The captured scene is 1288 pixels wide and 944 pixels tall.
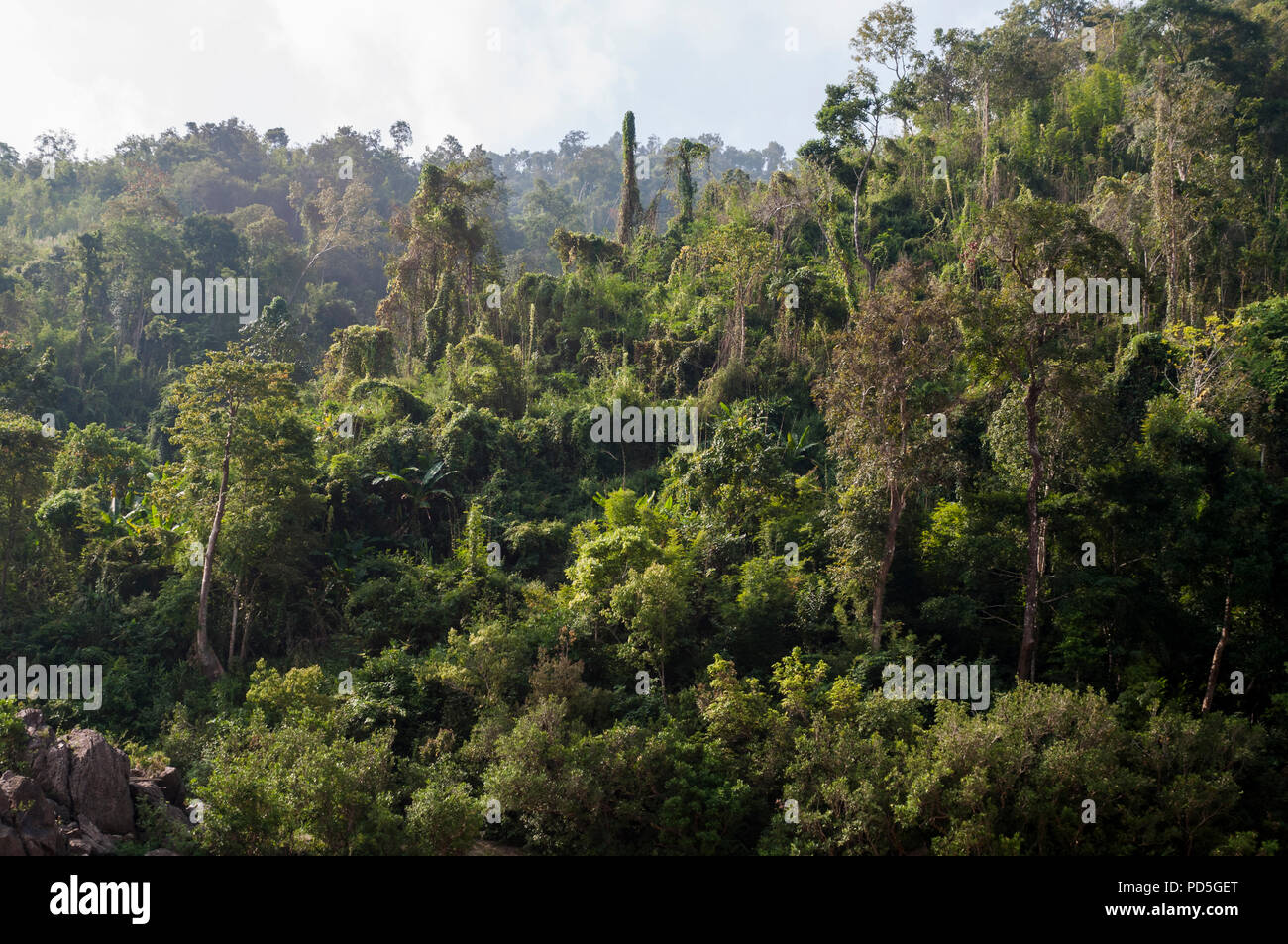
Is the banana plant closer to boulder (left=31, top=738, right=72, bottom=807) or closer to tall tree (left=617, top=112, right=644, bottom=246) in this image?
boulder (left=31, top=738, right=72, bottom=807)

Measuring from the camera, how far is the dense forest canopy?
36.1ft

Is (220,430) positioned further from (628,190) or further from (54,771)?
(628,190)

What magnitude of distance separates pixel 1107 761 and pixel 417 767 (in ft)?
27.6

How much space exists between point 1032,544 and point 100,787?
509 inches

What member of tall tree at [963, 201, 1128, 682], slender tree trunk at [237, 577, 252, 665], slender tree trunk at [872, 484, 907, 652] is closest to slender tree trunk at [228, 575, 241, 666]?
slender tree trunk at [237, 577, 252, 665]

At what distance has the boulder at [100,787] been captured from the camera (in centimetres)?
1116

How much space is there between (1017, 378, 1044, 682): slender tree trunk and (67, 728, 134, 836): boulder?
12184mm

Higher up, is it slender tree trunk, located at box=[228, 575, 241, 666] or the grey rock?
slender tree trunk, located at box=[228, 575, 241, 666]

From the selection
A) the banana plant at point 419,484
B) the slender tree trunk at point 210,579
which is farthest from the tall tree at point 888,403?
the slender tree trunk at point 210,579

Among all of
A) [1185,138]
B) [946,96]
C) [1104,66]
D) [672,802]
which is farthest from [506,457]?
[1104,66]

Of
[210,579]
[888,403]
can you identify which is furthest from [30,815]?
[888,403]

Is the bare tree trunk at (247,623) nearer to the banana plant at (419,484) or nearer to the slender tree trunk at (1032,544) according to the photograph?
the banana plant at (419,484)

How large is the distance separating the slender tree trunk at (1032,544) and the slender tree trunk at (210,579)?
44.5ft

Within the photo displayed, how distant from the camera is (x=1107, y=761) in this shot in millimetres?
10391
